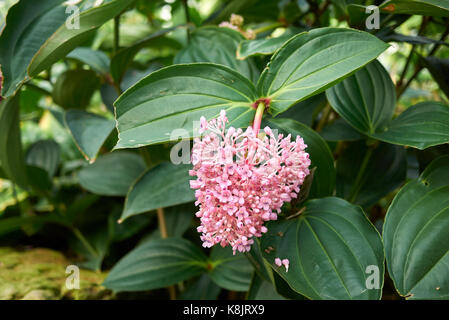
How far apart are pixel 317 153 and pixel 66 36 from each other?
1.54ft

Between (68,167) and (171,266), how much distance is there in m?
0.73

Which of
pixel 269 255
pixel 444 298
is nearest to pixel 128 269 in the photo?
pixel 269 255

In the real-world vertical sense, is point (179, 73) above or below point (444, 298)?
above

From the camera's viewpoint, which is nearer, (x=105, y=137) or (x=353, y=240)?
(x=353, y=240)

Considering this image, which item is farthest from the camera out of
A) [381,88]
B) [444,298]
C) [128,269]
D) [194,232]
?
[194,232]

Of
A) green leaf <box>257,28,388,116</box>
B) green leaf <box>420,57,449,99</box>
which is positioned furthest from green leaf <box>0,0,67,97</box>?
green leaf <box>420,57,449,99</box>

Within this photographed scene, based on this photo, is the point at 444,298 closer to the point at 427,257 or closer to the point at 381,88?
the point at 427,257

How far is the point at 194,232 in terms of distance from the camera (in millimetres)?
1119

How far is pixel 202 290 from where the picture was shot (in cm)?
94

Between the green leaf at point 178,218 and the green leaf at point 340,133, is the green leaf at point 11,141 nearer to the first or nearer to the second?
the green leaf at point 178,218

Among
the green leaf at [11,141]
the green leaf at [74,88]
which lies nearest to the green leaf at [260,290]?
the green leaf at [11,141]

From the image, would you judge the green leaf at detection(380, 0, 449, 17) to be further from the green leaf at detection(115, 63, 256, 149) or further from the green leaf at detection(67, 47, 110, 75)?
the green leaf at detection(67, 47, 110, 75)

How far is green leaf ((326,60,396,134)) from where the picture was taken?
72cm

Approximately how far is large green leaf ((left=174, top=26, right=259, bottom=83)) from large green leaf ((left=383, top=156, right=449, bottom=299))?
15.3 inches
